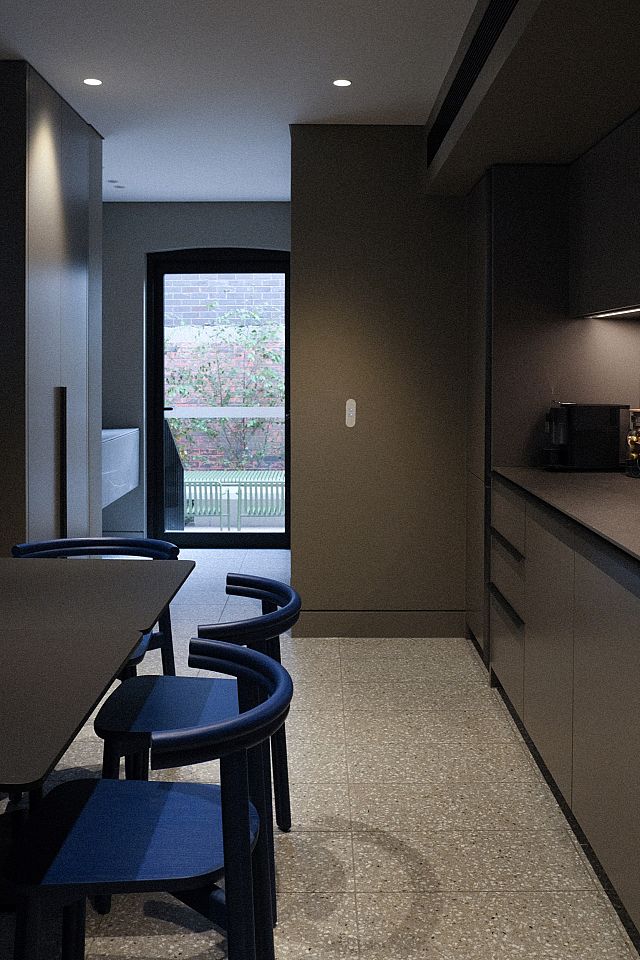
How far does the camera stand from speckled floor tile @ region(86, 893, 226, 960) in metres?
2.19

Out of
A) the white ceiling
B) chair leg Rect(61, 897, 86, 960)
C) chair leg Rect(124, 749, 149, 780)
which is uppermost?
the white ceiling

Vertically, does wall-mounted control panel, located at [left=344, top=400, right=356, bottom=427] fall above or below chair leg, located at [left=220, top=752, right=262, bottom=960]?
above

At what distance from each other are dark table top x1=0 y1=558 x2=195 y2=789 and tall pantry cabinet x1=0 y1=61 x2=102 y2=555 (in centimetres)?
159

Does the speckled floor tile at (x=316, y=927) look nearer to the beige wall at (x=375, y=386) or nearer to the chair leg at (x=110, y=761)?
the chair leg at (x=110, y=761)

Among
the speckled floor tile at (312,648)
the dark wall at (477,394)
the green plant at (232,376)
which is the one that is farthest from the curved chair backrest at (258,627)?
the green plant at (232,376)

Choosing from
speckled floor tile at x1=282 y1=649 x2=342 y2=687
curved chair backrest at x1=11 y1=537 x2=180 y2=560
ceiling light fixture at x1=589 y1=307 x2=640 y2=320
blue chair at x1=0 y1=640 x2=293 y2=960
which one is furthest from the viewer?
speckled floor tile at x1=282 y1=649 x2=342 y2=687

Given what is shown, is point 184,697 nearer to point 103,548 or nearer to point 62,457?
point 103,548

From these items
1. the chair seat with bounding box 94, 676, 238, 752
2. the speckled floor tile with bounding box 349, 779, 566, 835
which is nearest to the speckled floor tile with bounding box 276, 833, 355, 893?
the speckled floor tile with bounding box 349, 779, 566, 835

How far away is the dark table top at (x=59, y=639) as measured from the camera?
4.42 feet

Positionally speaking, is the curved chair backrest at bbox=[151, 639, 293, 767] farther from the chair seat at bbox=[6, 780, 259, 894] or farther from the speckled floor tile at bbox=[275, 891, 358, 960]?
the speckled floor tile at bbox=[275, 891, 358, 960]

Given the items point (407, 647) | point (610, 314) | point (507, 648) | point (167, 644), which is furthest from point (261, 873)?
point (407, 647)

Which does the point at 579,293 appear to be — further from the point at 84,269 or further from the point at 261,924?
the point at 261,924

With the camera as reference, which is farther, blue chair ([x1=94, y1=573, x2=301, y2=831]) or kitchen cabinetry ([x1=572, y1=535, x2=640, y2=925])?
kitchen cabinetry ([x1=572, y1=535, x2=640, y2=925])

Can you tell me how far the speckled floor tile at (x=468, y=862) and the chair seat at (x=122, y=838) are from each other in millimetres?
935
